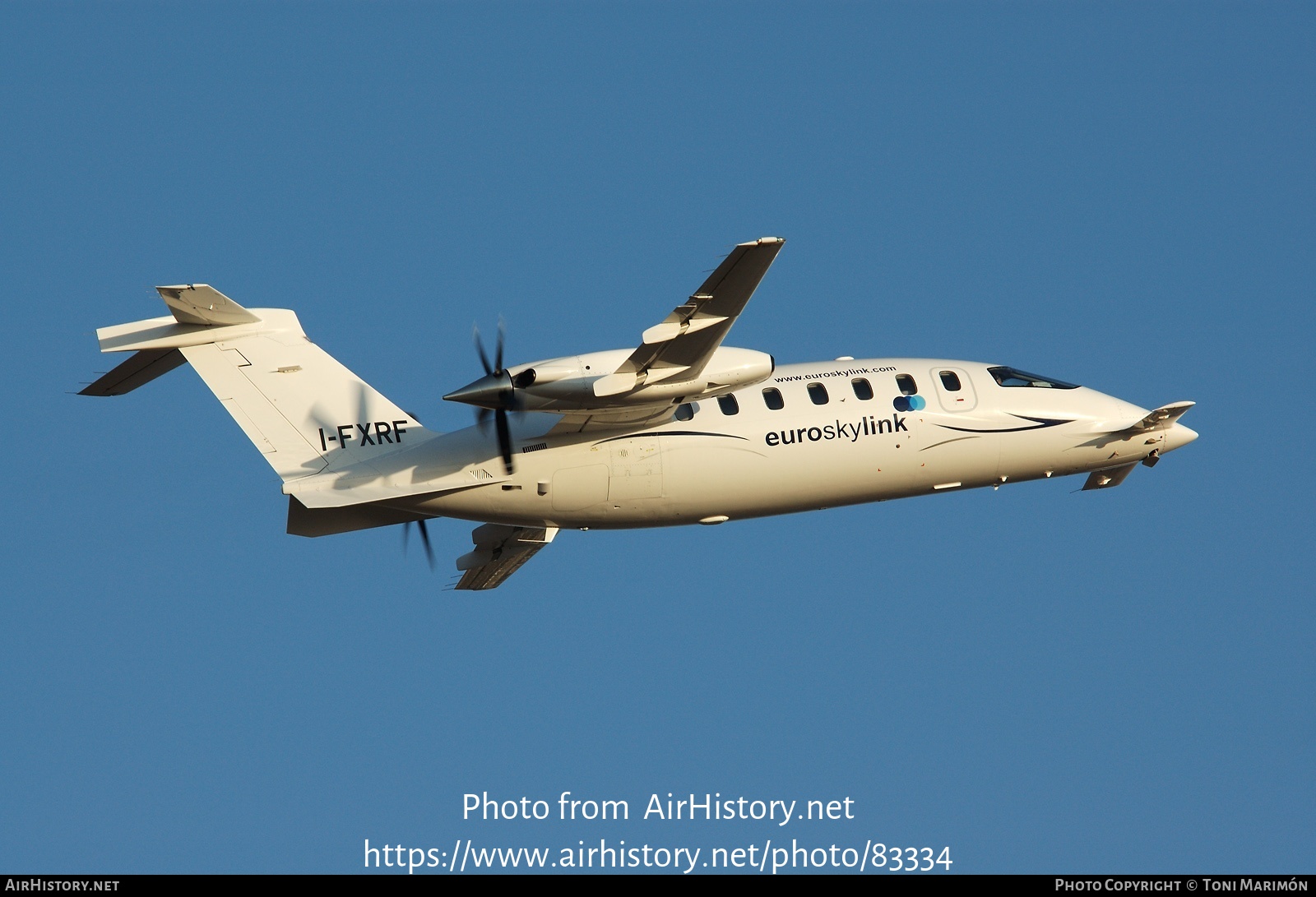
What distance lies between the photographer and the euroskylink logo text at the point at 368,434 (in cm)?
3302

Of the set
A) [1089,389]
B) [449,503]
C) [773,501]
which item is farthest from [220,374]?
[1089,389]

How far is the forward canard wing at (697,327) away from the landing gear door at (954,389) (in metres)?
7.14

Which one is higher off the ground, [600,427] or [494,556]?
[600,427]

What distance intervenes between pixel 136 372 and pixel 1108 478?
72.8 ft

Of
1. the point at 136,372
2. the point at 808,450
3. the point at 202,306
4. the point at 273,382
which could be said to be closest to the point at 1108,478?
the point at 808,450

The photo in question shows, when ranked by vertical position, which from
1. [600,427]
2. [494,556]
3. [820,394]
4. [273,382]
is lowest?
[494,556]

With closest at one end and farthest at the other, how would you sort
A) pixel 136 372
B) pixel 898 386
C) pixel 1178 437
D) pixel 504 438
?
pixel 504 438
pixel 136 372
pixel 898 386
pixel 1178 437

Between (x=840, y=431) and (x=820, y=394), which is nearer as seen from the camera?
(x=840, y=431)

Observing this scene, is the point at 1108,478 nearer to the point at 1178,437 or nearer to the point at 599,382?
the point at 1178,437

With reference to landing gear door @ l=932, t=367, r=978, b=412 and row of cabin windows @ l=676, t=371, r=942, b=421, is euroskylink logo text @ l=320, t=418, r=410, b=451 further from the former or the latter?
landing gear door @ l=932, t=367, r=978, b=412

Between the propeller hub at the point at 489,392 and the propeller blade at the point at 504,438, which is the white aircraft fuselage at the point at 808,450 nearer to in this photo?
the propeller blade at the point at 504,438

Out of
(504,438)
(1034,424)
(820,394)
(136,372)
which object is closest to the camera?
(504,438)

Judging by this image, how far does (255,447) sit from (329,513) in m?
2.04

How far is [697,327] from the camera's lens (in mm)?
29922
